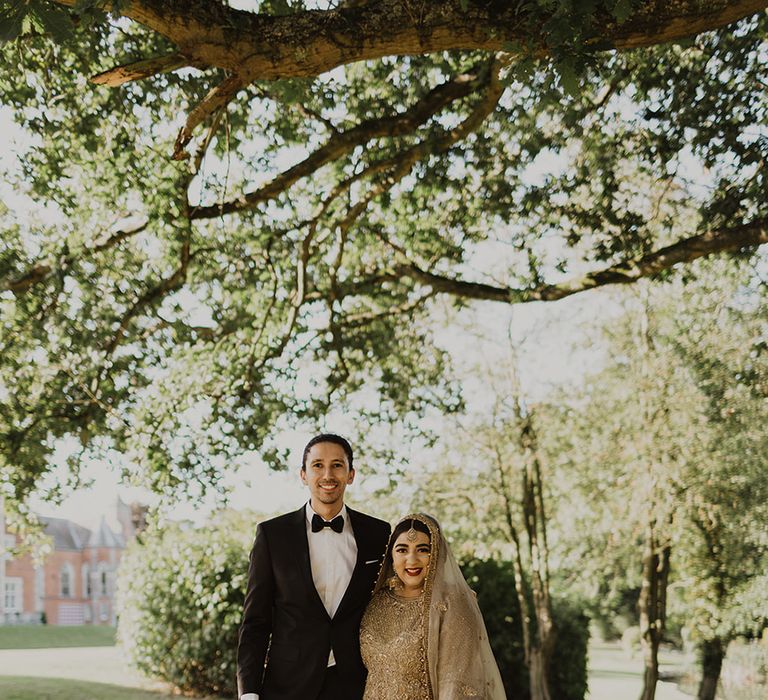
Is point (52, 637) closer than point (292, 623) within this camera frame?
No

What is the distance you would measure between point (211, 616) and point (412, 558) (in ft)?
33.4

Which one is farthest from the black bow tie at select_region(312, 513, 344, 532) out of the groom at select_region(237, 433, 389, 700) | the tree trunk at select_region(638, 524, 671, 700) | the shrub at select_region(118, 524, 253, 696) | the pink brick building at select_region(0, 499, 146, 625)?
the pink brick building at select_region(0, 499, 146, 625)

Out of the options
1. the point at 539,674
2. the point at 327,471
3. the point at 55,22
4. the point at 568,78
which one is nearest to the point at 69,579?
the point at 539,674

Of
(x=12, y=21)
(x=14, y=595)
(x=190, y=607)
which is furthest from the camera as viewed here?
(x=14, y=595)

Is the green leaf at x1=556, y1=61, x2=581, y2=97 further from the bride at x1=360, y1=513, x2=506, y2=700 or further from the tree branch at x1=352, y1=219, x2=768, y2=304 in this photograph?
the tree branch at x1=352, y1=219, x2=768, y2=304

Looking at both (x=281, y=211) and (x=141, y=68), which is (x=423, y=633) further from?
(x=281, y=211)

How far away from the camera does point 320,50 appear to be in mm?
4871

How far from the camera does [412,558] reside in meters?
4.61

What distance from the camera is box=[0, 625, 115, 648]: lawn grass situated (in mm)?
23234

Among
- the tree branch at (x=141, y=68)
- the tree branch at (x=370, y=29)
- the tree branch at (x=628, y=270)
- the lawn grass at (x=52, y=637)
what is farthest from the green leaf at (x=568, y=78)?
the lawn grass at (x=52, y=637)

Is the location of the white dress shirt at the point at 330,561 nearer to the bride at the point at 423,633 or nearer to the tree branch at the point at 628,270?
the bride at the point at 423,633

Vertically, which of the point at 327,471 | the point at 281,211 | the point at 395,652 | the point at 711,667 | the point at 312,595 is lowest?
the point at 711,667

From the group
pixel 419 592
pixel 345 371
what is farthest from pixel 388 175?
pixel 419 592

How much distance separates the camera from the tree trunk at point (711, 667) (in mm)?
17625
